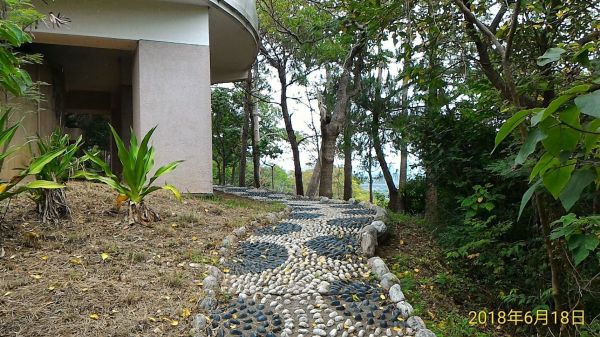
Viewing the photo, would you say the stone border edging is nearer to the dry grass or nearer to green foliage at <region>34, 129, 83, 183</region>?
the dry grass

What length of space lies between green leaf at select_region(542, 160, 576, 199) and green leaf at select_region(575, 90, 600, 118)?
0.13 meters

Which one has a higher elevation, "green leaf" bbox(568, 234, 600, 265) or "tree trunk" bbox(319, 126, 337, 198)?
"tree trunk" bbox(319, 126, 337, 198)

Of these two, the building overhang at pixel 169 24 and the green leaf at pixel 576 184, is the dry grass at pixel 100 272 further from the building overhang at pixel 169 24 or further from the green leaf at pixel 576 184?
the building overhang at pixel 169 24

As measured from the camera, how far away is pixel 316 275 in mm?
3391

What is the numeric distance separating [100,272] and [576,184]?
10.4 ft

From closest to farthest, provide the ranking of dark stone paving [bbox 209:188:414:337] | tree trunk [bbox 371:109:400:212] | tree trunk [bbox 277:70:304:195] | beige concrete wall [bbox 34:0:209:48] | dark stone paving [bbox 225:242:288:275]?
dark stone paving [bbox 209:188:414:337]
dark stone paving [bbox 225:242:288:275]
beige concrete wall [bbox 34:0:209:48]
tree trunk [bbox 371:109:400:212]
tree trunk [bbox 277:70:304:195]

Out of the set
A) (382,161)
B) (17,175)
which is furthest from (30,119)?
(382,161)

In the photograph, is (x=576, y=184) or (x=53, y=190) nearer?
(x=576, y=184)

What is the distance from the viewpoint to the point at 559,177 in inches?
25.4

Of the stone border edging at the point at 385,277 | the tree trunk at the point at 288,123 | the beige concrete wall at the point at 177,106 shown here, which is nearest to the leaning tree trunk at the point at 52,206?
the beige concrete wall at the point at 177,106

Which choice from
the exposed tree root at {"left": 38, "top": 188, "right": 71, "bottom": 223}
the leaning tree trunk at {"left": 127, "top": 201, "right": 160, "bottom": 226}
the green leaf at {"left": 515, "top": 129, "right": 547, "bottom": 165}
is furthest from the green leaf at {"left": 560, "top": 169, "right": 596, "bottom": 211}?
the exposed tree root at {"left": 38, "top": 188, "right": 71, "bottom": 223}

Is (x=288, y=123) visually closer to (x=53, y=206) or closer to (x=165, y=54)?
(x=165, y=54)

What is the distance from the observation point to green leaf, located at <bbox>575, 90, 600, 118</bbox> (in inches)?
20.9

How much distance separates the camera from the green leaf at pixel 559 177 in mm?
642
